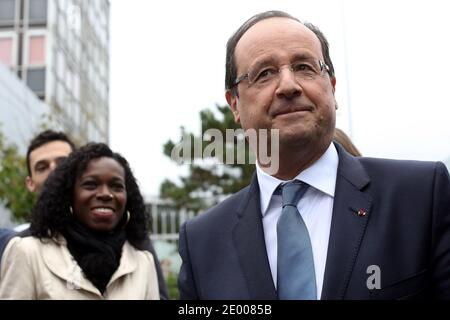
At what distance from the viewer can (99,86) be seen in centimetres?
2945

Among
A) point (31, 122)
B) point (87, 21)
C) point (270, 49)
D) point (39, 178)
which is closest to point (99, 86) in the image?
point (87, 21)

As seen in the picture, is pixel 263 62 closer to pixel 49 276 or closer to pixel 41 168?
pixel 49 276

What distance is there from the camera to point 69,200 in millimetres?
3467

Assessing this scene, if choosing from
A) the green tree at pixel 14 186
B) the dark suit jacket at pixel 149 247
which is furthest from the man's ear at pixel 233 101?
the green tree at pixel 14 186

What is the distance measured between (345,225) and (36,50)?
77.3 ft

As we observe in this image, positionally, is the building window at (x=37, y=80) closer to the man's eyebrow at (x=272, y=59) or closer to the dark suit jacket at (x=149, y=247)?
the dark suit jacket at (x=149, y=247)

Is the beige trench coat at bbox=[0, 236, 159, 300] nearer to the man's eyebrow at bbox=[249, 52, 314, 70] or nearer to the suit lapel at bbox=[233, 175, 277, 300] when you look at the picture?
the suit lapel at bbox=[233, 175, 277, 300]

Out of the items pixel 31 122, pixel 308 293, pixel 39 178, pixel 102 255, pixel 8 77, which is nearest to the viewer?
pixel 308 293

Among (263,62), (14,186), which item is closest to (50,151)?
(263,62)

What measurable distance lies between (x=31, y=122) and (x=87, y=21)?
900 cm

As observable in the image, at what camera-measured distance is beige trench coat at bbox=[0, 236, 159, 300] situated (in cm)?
304

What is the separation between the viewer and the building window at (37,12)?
77.3 feet

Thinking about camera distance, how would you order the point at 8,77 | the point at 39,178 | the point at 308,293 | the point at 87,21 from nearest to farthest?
1. the point at 308,293
2. the point at 39,178
3. the point at 8,77
4. the point at 87,21

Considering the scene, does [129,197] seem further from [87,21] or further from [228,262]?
[87,21]
